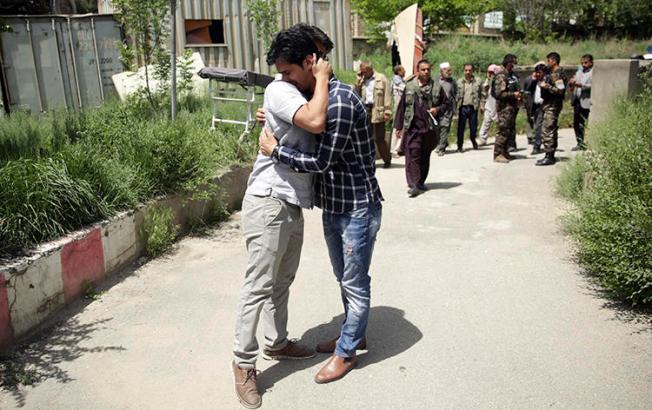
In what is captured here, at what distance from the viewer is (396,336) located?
4.29 metres

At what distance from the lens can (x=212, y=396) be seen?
11.7 ft

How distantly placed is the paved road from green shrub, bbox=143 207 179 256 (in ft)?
0.66

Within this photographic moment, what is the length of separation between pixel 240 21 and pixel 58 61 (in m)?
5.02

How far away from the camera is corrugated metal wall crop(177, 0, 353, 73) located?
15.1m

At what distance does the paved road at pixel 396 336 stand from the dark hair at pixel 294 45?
1.94m

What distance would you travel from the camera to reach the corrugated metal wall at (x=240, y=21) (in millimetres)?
15086

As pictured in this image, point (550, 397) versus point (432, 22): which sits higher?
point (432, 22)

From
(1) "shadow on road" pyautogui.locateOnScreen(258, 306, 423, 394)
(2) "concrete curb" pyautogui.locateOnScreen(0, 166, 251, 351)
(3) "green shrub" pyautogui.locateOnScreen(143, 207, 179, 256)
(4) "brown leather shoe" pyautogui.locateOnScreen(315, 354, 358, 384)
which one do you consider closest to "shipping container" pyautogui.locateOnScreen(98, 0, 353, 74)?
(3) "green shrub" pyautogui.locateOnScreen(143, 207, 179, 256)

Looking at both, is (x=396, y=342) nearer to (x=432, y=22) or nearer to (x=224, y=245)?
(x=224, y=245)

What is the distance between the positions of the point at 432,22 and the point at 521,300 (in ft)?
72.6

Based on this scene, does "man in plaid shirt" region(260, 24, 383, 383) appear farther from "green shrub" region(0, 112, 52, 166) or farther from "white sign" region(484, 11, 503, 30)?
"white sign" region(484, 11, 503, 30)

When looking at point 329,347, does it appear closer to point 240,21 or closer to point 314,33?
point 314,33

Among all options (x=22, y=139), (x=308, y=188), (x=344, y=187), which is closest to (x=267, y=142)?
(x=308, y=188)

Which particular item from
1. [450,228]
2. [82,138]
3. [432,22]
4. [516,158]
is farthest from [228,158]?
[432,22]
